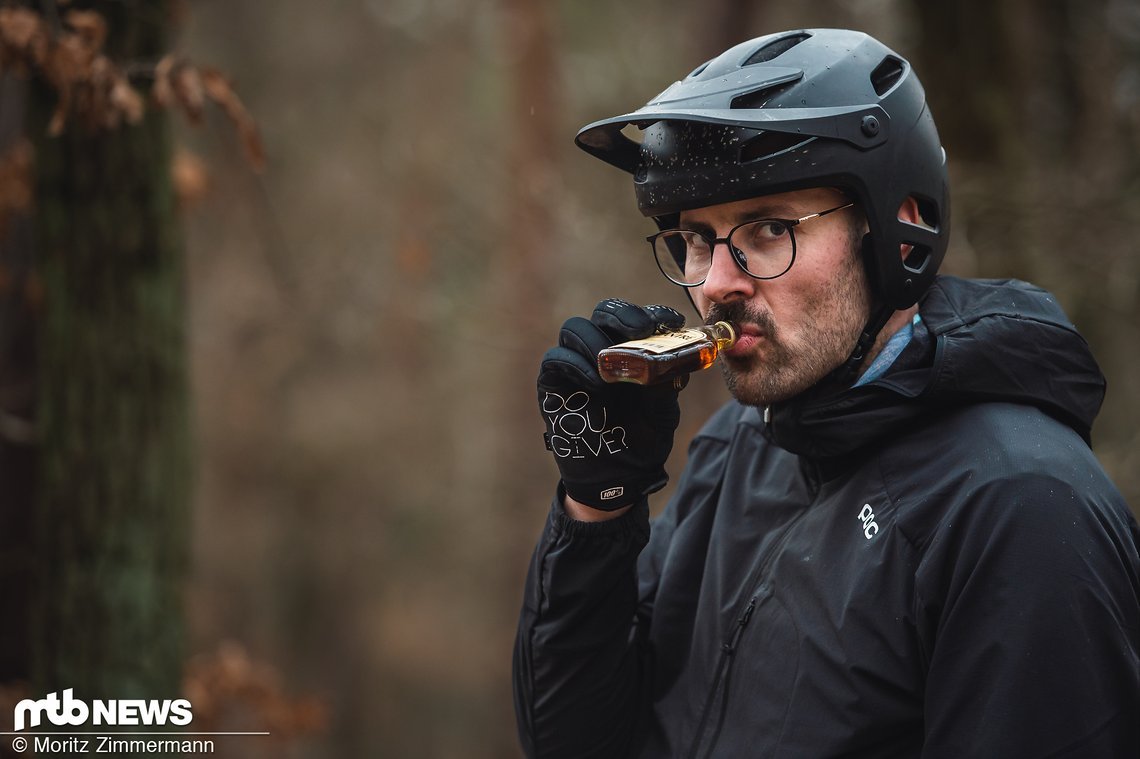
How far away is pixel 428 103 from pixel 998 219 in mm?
9688

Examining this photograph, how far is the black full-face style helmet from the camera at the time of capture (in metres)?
2.36

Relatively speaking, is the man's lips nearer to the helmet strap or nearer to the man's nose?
the man's nose

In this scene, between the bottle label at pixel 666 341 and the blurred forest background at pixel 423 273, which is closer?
the bottle label at pixel 666 341

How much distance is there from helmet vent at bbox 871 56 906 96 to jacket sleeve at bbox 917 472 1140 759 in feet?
3.70

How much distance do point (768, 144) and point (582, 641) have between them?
49.9 inches

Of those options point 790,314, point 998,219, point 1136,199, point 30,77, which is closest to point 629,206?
point 998,219

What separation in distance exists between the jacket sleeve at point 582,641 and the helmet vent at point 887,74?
3.90ft

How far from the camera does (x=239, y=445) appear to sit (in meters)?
14.9

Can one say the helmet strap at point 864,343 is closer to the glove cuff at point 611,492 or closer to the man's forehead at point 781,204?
the man's forehead at point 781,204

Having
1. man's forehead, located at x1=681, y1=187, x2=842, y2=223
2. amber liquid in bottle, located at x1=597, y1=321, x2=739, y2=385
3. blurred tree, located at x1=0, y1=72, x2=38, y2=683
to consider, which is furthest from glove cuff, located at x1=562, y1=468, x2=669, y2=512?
blurred tree, located at x1=0, y1=72, x2=38, y2=683

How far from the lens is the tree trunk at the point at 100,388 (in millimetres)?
3713

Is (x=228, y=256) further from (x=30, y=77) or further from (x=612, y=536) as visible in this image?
(x=612, y=536)

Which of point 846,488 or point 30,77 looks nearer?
point 846,488
